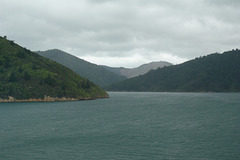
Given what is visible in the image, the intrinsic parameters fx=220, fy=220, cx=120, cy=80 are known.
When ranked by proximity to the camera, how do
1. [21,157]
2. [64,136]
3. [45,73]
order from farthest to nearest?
[45,73], [64,136], [21,157]

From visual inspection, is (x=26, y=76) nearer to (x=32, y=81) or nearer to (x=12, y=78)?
(x=32, y=81)

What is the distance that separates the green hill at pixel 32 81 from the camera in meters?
143

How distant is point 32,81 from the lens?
15288 centimetres

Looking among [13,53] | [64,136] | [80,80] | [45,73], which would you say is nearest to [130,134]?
[64,136]

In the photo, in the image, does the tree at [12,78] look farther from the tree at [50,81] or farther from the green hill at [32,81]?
the tree at [50,81]

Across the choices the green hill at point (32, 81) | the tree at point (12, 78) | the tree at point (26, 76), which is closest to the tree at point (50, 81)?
the green hill at point (32, 81)

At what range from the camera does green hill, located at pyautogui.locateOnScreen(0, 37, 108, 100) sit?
142625mm

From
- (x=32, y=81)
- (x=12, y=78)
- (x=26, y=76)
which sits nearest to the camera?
(x=12, y=78)

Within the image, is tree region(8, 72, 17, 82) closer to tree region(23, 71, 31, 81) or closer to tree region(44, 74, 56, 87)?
tree region(23, 71, 31, 81)

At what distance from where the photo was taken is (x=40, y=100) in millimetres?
145125

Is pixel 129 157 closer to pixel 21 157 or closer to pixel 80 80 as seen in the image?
pixel 21 157

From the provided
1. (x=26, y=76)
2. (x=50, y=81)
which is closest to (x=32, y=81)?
(x=26, y=76)

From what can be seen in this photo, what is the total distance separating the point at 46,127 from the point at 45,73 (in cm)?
11779

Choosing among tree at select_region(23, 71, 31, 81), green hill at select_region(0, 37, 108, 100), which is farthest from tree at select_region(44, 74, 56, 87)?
tree at select_region(23, 71, 31, 81)
